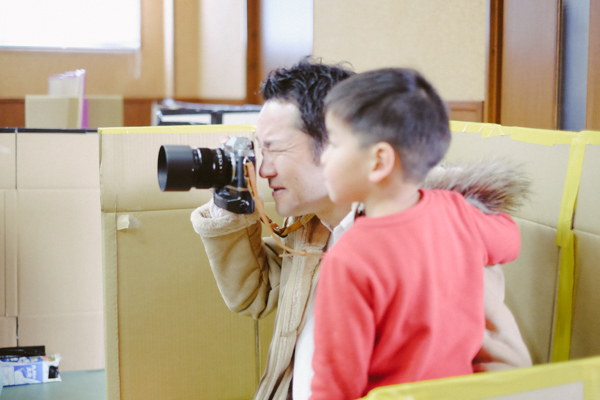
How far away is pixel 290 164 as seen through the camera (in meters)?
0.65

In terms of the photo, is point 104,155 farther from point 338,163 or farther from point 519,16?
point 519,16

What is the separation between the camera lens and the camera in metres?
0.62

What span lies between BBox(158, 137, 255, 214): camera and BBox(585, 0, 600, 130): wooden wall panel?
887mm

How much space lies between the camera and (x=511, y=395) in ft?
1.22

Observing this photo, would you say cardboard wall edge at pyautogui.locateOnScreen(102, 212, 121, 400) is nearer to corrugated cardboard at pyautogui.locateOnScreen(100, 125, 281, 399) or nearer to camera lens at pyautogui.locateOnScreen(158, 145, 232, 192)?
corrugated cardboard at pyautogui.locateOnScreen(100, 125, 281, 399)

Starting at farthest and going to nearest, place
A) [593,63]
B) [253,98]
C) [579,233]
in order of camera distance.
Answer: [253,98] → [593,63] → [579,233]

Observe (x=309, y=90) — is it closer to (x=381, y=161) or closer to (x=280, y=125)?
(x=280, y=125)

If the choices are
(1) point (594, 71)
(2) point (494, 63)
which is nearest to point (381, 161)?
(1) point (594, 71)

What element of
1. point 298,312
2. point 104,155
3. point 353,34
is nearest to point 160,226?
point 104,155

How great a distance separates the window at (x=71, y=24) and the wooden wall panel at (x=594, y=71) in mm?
3259

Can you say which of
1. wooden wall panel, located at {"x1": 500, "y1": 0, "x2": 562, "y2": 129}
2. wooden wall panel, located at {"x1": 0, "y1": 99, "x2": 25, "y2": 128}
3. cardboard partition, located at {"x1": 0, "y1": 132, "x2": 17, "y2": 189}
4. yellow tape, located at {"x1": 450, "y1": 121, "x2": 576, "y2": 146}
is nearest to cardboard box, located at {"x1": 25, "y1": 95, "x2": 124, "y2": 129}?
cardboard partition, located at {"x1": 0, "y1": 132, "x2": 17, "y2": 189}

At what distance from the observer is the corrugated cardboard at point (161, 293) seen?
996 mm

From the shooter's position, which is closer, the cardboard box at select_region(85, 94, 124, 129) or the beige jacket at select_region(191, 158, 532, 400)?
the beige jacket at select_region(191, 158, 532, 400)

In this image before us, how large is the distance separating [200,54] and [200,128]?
2.84 meters
